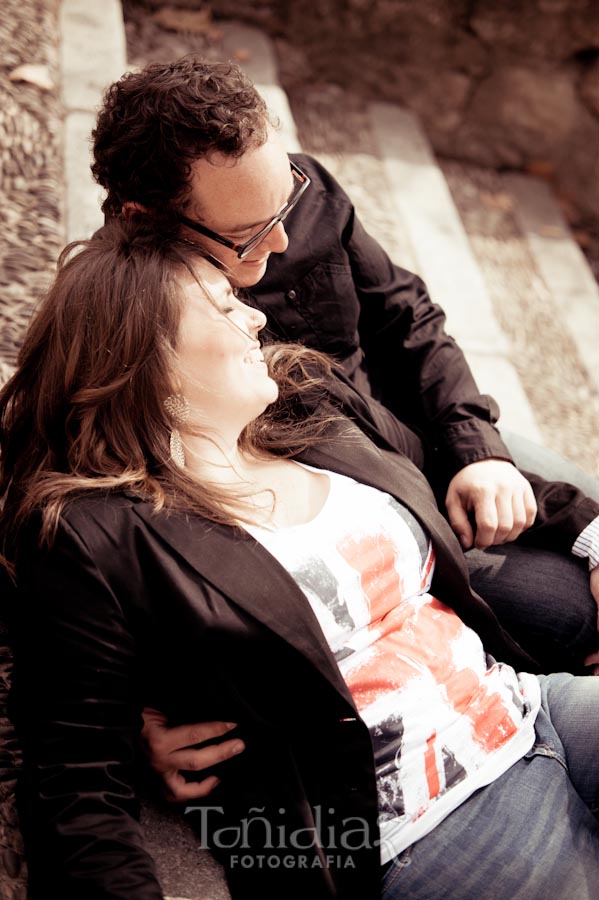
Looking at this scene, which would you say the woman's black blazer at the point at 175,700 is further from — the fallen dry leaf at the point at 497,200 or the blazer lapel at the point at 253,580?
the fallen dry leaf at the point at 497,200

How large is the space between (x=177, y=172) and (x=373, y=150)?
3188 mm

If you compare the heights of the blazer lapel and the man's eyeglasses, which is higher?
the man's eyeglasses

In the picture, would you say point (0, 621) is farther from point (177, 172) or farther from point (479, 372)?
point (479, 372)

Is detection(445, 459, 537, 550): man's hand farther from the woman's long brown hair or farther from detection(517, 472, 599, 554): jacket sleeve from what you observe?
the woman's long brown hair

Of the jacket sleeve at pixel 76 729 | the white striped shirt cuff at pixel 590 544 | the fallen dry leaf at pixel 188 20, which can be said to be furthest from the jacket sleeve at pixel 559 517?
the fallen dry leaf at pixel 188 20

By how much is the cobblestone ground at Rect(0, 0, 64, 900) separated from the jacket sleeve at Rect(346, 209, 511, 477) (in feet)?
3.58

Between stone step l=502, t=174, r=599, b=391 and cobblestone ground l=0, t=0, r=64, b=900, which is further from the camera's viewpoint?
stone step l=502, t=174, r=599, b=391

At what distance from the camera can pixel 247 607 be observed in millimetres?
1690

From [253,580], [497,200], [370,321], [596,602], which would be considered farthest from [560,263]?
[253,580]

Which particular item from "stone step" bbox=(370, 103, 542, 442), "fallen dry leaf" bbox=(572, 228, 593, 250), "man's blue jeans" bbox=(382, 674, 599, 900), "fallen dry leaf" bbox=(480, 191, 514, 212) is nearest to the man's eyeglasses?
"man's blue jeans" bbox=(382, 674, 599, 900)

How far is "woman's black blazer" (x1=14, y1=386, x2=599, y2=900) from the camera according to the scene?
156cm

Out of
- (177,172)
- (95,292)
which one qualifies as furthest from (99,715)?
(177,172)

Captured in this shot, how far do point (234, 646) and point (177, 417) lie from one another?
0.49 metres

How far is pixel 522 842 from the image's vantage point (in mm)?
1717
